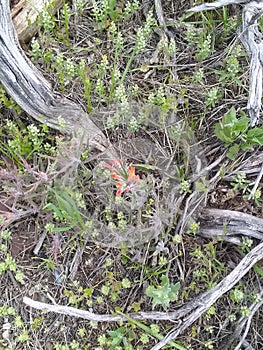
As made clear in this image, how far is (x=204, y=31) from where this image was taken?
298 cm

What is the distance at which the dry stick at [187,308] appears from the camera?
2.62 metres

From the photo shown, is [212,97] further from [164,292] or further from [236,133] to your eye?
[164,292]

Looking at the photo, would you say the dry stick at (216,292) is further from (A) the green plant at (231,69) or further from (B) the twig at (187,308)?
(A) the green plant at (231,69)

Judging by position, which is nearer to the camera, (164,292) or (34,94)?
(164,292)

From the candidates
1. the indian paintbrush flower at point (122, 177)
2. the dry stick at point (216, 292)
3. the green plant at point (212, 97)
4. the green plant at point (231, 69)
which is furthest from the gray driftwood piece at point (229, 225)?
the green plant at point (231, 69)

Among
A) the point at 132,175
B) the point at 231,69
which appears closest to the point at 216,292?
the point at 132,175

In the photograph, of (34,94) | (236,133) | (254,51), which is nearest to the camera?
(254,51)

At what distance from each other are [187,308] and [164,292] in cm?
17

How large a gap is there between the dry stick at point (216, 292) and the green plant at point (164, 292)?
0.42 ft

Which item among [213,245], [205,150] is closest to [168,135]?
[205,150]

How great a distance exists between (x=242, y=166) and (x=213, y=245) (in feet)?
1.53

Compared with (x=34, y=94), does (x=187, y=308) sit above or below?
below

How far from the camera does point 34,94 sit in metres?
2.83

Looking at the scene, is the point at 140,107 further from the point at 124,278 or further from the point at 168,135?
the point at 124,278
